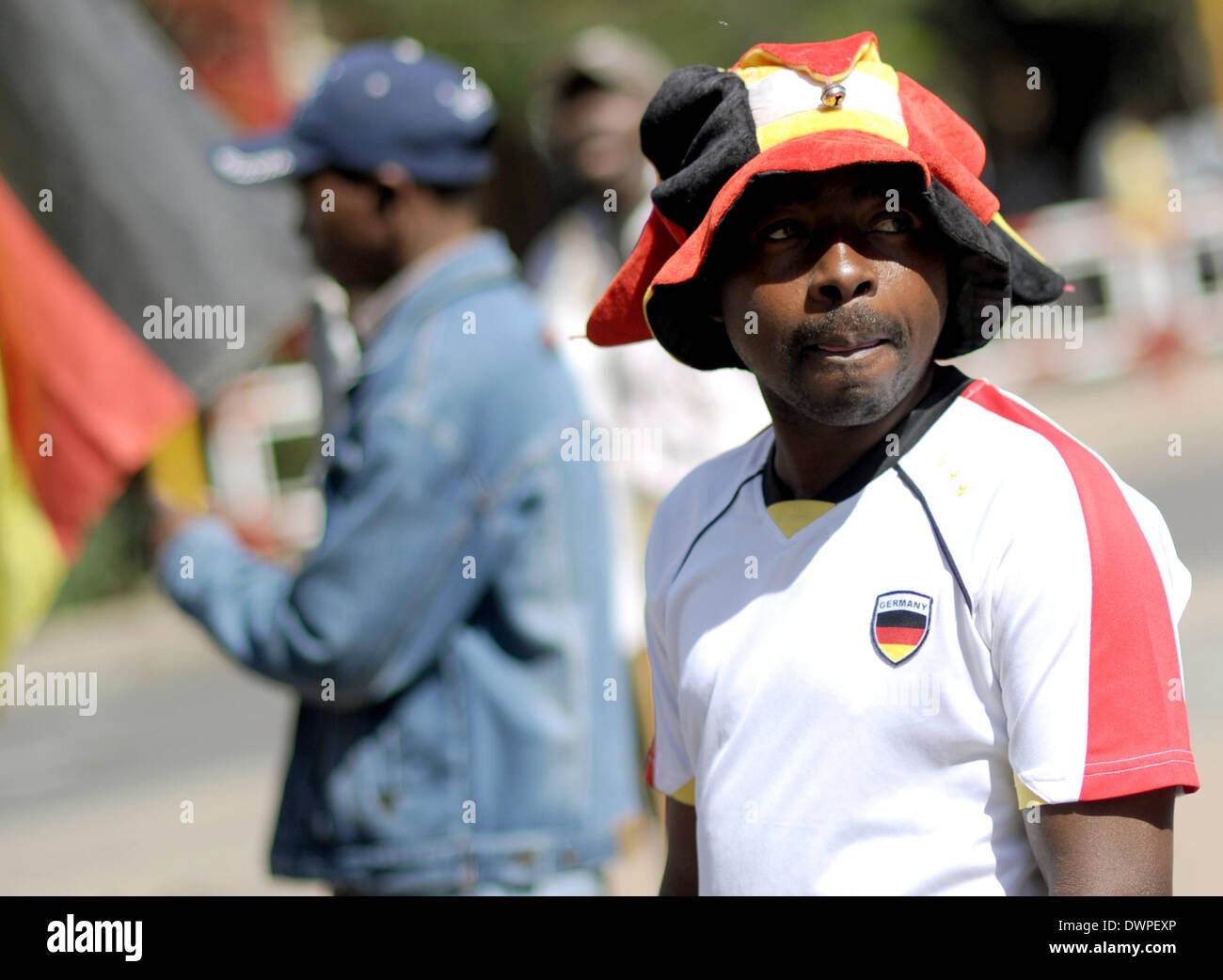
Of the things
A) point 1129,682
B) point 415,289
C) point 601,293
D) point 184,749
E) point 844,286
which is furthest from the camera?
point 184,749

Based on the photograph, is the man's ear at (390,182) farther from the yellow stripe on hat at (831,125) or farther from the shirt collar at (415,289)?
the yellow stripe on hat at (831,125)

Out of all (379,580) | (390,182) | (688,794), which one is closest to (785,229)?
(688,794)

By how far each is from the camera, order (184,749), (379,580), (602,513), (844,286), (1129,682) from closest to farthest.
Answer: (1129,682)
(844,286)
(379,580)
(602,513)
(184,749)

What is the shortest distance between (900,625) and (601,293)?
311cm

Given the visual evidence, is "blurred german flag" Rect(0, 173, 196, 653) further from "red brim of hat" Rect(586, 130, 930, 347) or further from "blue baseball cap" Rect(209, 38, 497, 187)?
"red brim of hat" Rect(586, 130, 930, 347)

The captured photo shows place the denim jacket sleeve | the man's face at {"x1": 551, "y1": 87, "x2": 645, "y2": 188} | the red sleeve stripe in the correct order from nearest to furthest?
1. the red sleeve stripe
2. the denim jacket sleeve
3. the man's face at {"x1": 551, "y1": 87, "x2": 645, "y2": 188}

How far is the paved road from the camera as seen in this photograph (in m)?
5.78

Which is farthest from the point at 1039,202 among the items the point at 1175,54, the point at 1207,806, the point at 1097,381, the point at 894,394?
the point at 894,394

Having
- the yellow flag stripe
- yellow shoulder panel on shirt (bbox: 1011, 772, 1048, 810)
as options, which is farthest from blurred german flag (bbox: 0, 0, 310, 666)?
yellow shoulder panel on shirt (bbox: 1011, 772, 1048, 810)

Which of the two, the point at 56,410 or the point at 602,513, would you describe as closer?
the point at 602,513

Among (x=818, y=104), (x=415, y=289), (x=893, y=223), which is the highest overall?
(x=415, y=289)

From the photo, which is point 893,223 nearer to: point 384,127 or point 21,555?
point 384,127

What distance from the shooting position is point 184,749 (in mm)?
7961
